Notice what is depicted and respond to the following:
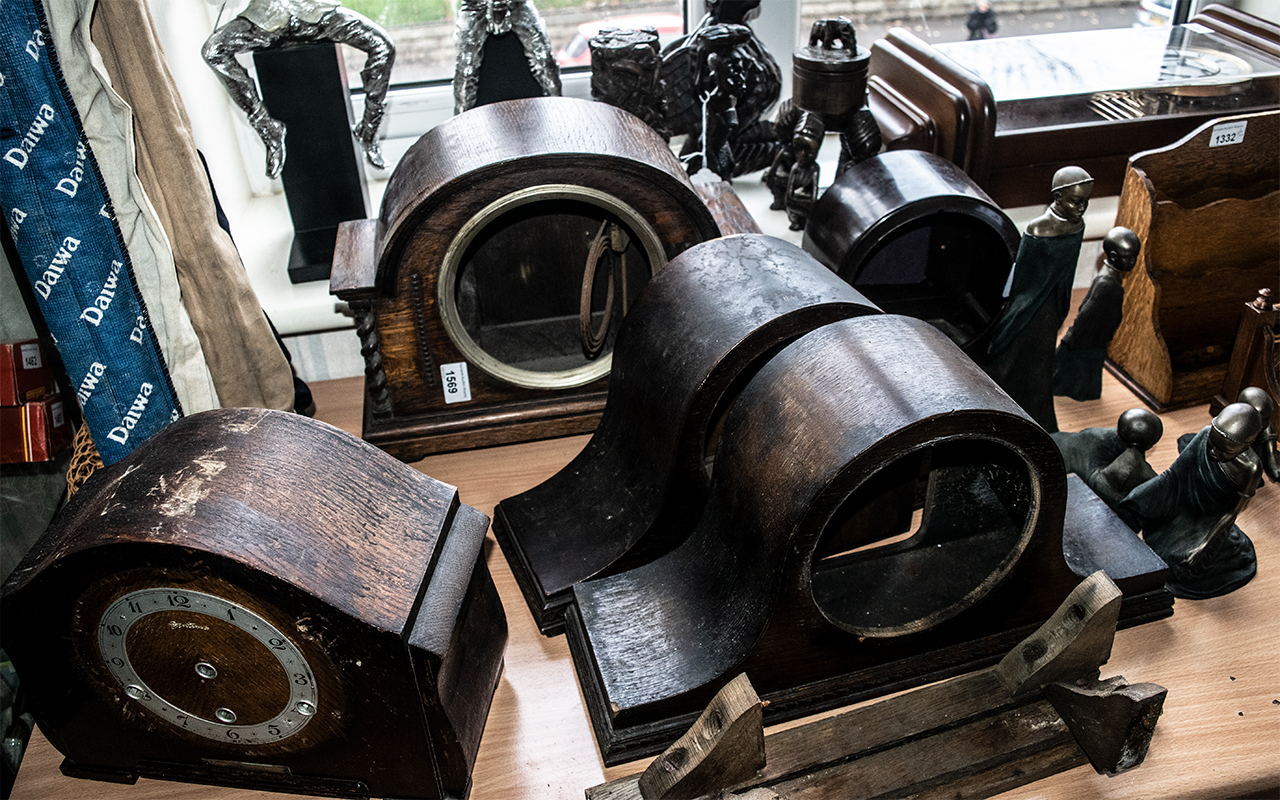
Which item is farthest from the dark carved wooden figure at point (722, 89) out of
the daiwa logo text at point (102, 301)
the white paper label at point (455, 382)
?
the daiwa logo text at point (102, 301)

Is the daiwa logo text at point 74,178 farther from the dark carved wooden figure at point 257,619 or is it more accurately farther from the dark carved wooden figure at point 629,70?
the dark carved wooden figure at point 629,70

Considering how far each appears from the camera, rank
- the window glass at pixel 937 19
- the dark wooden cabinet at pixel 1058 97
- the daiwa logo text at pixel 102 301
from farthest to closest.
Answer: the window glass at pixel 937 19 < the dark wooden cabinet at pixel 1058 97 < the daiwa logo text at pixel 102 301

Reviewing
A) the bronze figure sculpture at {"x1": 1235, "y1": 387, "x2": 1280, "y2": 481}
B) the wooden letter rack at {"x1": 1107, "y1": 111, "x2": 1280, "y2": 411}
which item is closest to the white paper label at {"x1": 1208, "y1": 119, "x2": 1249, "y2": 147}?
the wooden letter rack at {"x1": 1107, "y1": 111, "x2": 1280, "y2": 411}

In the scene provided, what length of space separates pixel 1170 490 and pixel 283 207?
168 centimetres

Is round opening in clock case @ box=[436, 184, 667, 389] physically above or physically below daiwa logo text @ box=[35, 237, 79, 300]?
below

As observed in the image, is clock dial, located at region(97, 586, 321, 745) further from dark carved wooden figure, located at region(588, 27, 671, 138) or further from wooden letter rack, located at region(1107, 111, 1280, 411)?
wooden letter rack, located at region(1107, 111, 1280, 411)

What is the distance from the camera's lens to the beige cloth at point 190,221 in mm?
1300

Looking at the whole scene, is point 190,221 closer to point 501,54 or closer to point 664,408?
point 501,54

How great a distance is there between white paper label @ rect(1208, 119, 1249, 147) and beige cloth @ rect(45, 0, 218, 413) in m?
1.56

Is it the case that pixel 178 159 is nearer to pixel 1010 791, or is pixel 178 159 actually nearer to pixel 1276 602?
pixel 1010 791

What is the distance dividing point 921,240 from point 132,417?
1306 millimetres

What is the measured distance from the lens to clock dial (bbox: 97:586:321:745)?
964 millimetres

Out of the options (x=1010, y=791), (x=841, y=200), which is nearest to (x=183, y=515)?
(x=1010, y=791)

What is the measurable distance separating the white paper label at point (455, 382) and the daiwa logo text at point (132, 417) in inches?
15.8
